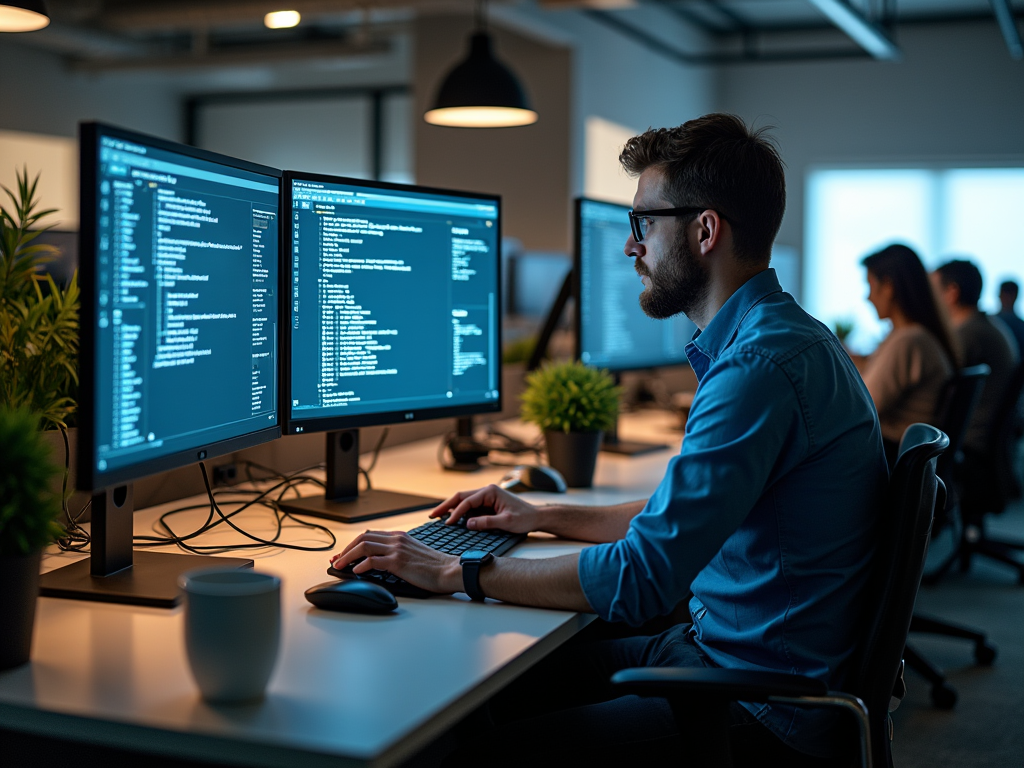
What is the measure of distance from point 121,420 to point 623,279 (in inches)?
64.3

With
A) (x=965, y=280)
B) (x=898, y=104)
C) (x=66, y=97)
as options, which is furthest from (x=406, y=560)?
(x=66, y=97)

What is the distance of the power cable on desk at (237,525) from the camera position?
1444mm

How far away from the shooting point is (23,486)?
95 centimetres

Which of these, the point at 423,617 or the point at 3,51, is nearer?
the point at 423,617

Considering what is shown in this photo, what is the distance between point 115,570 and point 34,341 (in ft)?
1.14

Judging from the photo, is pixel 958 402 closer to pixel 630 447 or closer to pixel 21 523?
pixel 630 447

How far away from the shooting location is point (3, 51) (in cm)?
816

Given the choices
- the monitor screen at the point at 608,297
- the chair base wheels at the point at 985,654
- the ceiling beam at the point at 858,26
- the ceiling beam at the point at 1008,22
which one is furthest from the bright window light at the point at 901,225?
the monitor screen at the point at 608,297

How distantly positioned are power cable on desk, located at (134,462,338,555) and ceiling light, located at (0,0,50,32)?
1449 mm

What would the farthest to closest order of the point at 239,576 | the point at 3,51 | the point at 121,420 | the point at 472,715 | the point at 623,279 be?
1. the point at 3,51
2. the point at 623,279
3. the point at 472,715
4. the point at 121,420
5. the point at 239,576

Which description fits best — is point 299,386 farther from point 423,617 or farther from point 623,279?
point 623,279

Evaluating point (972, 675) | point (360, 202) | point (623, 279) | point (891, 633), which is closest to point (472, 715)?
point (891, 633)

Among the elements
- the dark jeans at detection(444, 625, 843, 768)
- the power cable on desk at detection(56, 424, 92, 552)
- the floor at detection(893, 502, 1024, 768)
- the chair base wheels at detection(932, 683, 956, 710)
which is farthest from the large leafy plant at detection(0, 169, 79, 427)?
the chair base wheels at detection(932, 683, 956, 710)

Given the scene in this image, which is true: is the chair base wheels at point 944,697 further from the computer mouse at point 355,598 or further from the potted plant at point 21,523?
the potted plant at point 21,523
